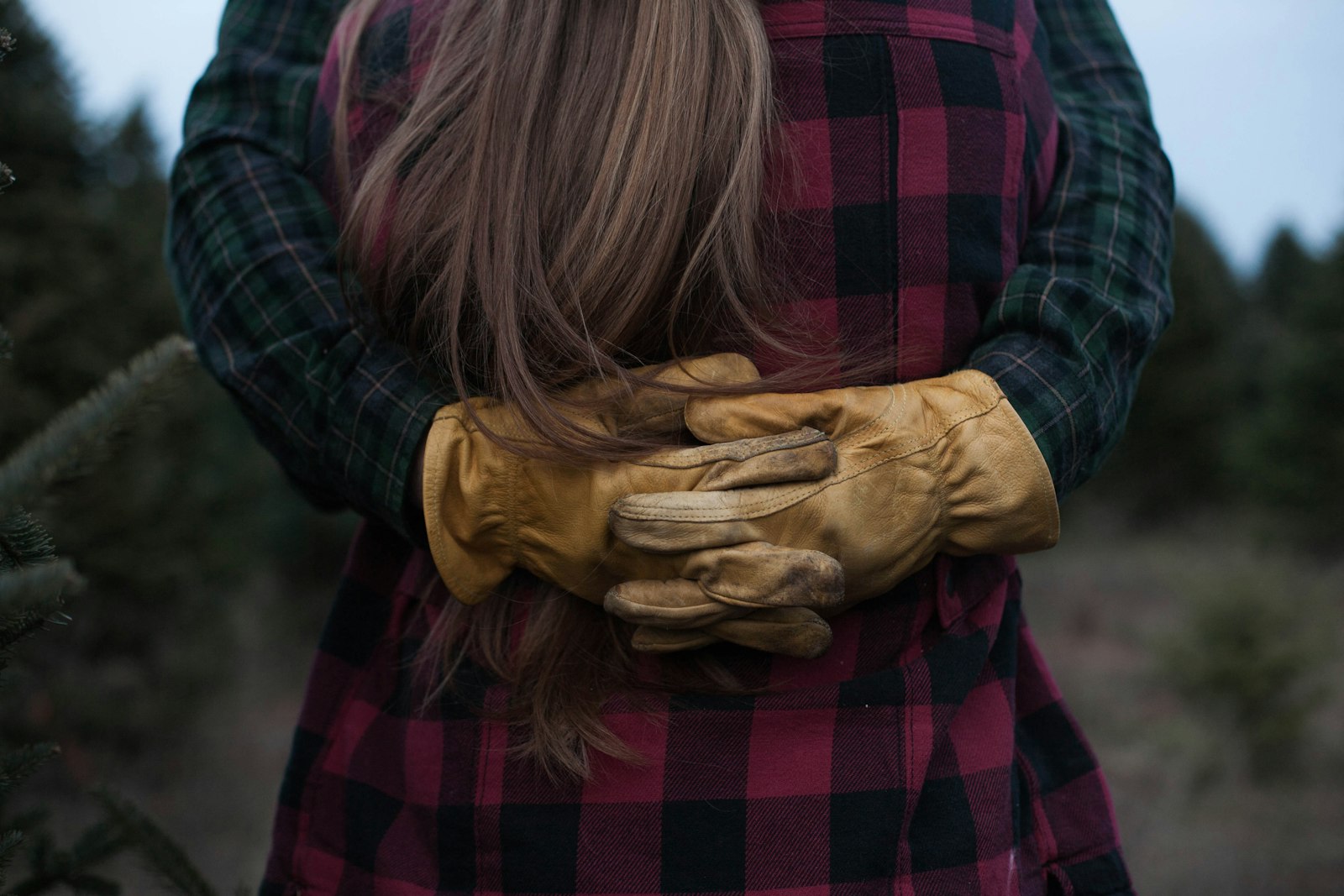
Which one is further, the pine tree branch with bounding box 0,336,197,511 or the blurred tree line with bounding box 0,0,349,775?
the blurred tree line with bounding box 0,0,349,775

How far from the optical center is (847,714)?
43.2 inches

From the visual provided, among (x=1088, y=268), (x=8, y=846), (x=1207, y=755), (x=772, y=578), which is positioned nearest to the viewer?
(x=8, y=846)

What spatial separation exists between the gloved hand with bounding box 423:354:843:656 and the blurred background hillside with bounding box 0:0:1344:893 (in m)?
1.65

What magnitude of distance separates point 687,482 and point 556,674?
0.90 ft

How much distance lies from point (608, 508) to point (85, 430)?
0.49 meters

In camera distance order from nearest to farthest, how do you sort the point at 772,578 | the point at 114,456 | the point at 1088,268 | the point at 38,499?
the point at 38,499 < the point at 772,578 < the point at 1088,268 < the point at 114,456

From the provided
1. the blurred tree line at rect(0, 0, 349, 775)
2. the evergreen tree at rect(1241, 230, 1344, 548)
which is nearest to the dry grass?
the evergreen tree at rect(1241, 230, 1344, 548)

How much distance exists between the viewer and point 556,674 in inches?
43.9

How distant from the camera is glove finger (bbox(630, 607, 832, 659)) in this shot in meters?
1.03

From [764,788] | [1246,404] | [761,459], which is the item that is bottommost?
[1246,404]

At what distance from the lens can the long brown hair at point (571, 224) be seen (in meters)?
1.05

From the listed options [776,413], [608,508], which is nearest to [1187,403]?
[776,413]

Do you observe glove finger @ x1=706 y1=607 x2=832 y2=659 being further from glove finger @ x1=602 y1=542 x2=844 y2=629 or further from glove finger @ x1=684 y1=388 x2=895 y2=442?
glove finger @ x1=684 y1=388 x2=895 y2=442

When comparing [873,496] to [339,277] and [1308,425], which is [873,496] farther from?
[1308,425]
